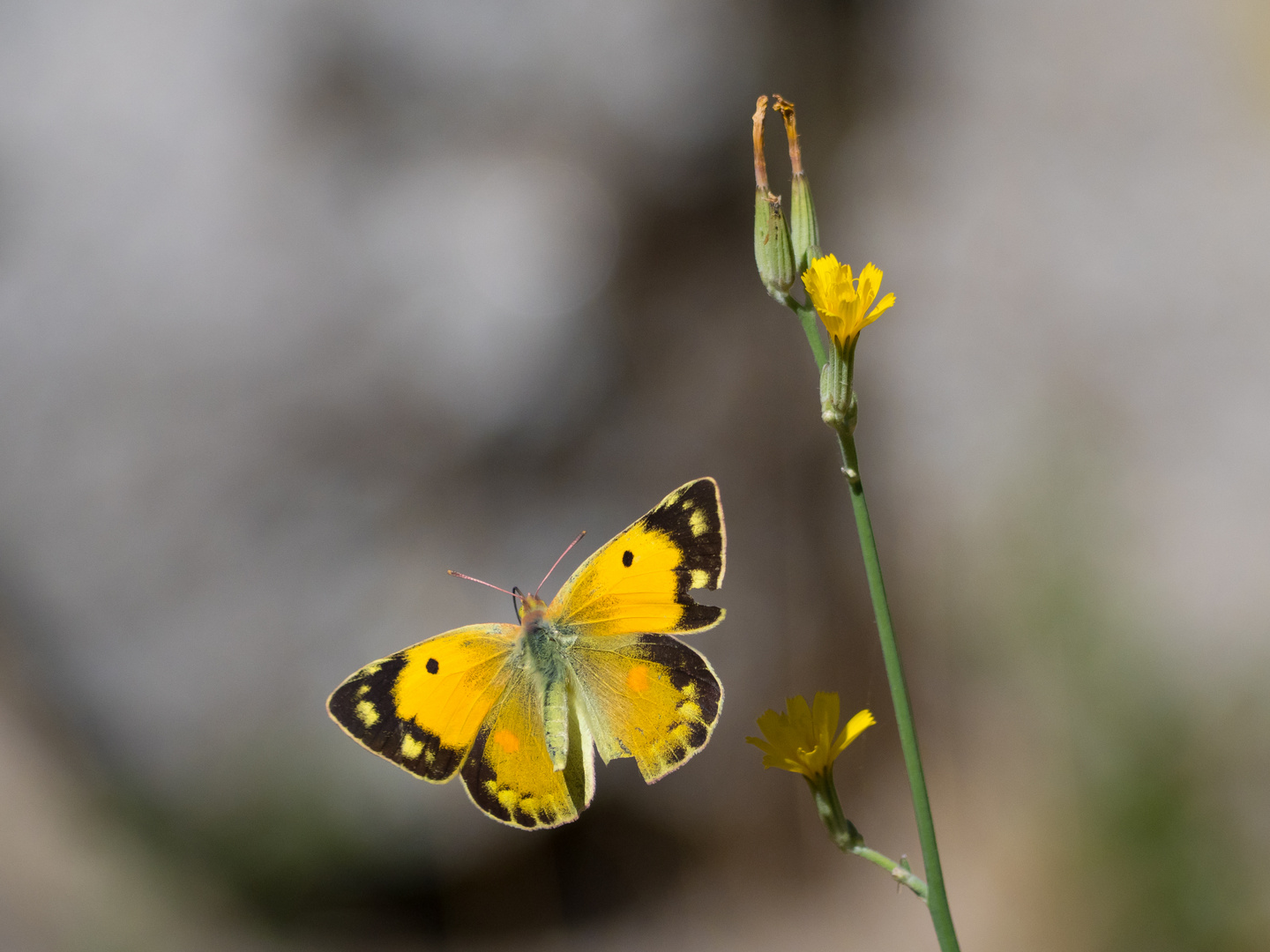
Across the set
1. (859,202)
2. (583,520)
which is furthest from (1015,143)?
(583,520)

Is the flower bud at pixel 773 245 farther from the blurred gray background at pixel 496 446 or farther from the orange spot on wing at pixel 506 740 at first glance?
the blurred gray background at pixel 496 446

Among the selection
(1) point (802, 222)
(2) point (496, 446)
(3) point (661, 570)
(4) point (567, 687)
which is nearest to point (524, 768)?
(4) point (567, 687)

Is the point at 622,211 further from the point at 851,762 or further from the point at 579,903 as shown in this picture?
the point at 579,903

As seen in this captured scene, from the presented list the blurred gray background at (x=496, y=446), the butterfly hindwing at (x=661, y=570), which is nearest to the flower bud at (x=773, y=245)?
the butterfly hindwing at (x=661, y=570)

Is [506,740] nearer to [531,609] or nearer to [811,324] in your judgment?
[531,609]

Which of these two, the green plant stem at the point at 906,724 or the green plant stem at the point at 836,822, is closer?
the green plant stem at the point at 906,724

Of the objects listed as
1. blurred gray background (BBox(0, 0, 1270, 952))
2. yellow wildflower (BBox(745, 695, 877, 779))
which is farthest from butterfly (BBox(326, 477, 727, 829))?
blurred gray background (BBox(0, 0, 1270, 952))

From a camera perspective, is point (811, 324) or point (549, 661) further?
point (549, 661)
